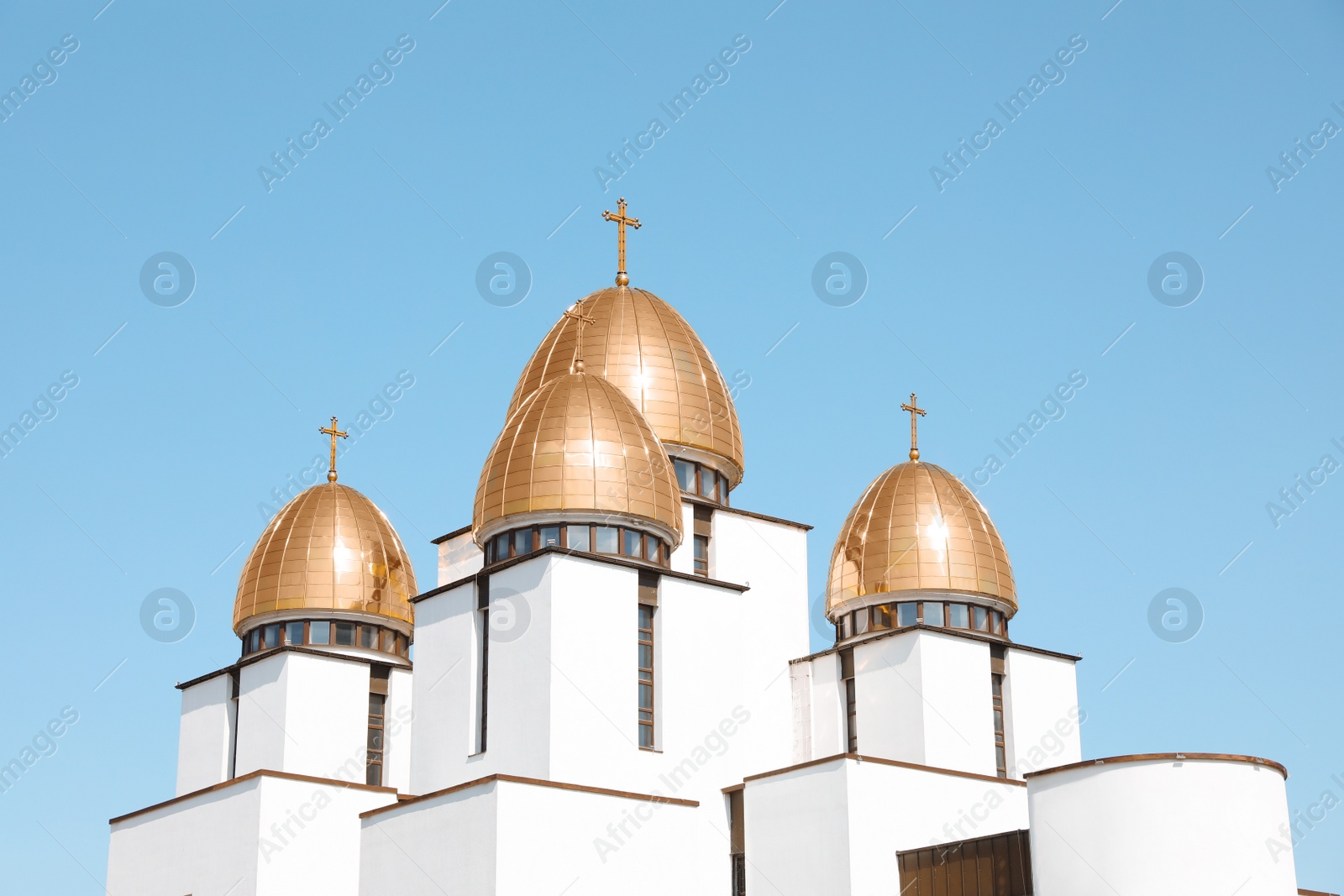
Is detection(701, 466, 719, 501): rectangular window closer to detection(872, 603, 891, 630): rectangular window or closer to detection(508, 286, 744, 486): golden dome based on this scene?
detection(508, 286, 744, 486): golden dome

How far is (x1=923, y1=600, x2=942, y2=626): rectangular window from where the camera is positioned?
101 feet

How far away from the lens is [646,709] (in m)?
26.6

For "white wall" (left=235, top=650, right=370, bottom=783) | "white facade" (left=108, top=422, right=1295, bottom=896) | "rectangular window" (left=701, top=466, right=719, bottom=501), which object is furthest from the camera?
"rectangular window" (left=701, top=466, right=719, bottom=501)

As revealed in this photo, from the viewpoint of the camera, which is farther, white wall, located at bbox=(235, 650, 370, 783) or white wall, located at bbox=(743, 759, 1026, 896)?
white wall, located at bbox=(235, 650, 370, 783)

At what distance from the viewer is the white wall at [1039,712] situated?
30931mm

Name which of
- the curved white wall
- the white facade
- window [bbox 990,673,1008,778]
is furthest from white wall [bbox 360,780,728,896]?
window [bbox 990,673,1008,778]

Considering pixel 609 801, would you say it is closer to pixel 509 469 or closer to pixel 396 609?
pixel 509 469

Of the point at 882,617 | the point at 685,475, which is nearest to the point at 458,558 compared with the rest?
the point at 685,475

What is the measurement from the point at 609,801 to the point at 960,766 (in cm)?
725

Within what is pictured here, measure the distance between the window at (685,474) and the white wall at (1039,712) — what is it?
6.49 m

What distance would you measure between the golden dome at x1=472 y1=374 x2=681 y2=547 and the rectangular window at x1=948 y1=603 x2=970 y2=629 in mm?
5583

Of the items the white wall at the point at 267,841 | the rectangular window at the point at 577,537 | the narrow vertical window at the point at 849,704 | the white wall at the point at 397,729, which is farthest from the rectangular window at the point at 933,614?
the white wall at the point at 267,841

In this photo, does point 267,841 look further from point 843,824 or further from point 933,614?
point 933,614

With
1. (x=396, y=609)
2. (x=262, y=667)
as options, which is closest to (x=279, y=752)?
(x=262, y=667)
